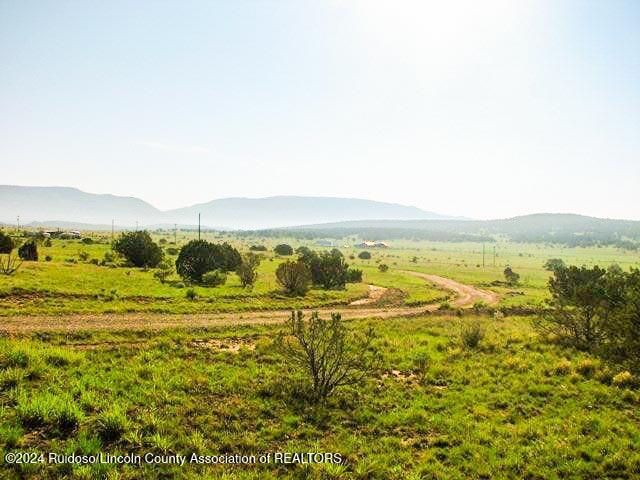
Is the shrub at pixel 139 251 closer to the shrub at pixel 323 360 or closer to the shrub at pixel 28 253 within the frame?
the shrub at pixel 28 253

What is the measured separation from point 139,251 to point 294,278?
23.4 meters

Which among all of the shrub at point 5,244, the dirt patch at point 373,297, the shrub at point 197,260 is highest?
the shrub at point 5,244

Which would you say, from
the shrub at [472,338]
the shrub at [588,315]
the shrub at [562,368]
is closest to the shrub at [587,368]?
the shrub at [562,368]

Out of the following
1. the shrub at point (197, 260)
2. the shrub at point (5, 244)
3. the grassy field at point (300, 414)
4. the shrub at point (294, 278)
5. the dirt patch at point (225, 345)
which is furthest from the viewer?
the shrub at point (5, 244)

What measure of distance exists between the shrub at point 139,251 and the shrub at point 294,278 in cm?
1988

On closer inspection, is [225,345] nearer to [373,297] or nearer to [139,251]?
[373,297]

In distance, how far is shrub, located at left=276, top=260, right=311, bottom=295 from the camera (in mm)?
37938

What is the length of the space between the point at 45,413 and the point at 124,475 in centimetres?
312

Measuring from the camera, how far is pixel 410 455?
9.58m

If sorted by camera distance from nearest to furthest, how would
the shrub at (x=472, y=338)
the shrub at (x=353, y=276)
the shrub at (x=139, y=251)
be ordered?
the shrub at (x=472, y=338) → the shrub at (x=139, y=251) → the shrub at (x=353, y=276)

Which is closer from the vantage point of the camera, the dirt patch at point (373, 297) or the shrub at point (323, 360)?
the shrub at point (323, 360)

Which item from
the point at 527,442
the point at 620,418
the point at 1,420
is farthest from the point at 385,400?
the point at 1,420

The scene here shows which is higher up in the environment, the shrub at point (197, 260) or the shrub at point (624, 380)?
the shrub at point (197, 260)

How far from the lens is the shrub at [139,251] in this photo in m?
48.3
